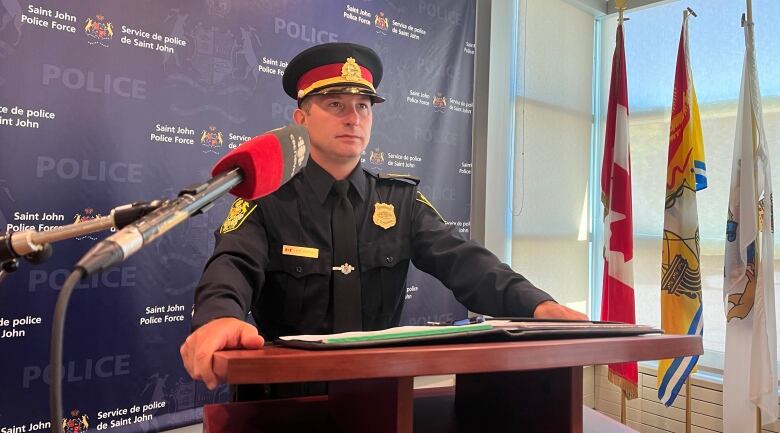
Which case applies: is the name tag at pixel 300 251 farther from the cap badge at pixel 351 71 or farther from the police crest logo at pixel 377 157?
the police crest logo at pixel 377 157

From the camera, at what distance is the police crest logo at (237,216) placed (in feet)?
4.46

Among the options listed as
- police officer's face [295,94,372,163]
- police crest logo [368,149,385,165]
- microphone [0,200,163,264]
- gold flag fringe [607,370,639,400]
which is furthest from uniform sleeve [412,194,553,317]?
gold flag fringe [607,370,639,400]

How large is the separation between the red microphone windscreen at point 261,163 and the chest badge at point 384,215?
2.63 feet

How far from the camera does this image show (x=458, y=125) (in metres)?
3.11

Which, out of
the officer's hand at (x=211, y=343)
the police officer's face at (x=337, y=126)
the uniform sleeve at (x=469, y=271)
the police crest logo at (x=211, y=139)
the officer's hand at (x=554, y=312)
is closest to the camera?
the officer's hand at (x=211, y=343)

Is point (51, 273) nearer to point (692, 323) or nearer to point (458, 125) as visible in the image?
point (458, 125)

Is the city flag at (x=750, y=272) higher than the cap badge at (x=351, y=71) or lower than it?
lower

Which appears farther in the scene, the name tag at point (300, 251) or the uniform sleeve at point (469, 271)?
the name tag at point (300, 251)

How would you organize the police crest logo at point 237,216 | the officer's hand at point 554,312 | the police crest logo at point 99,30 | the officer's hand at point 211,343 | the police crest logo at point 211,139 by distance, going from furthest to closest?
the police crest logo at point 211,139
the police crest logo at point 99,30
the police crest logo at point 237,216
the officer's hand at point 554,312
the officer's hand at point 211,343

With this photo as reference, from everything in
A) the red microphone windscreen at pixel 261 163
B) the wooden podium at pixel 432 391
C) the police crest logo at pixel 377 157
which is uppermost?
the police crest logo at pixel 377 157

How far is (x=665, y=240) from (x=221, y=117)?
2287 mm

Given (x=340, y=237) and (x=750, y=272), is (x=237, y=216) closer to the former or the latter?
(x=340, y=237)

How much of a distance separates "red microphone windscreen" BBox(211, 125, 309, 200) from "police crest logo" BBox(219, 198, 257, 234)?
0.60 meters

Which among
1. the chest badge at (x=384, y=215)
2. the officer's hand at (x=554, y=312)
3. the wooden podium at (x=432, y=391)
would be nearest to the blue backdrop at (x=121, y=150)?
the chest badge at (x=384, y=215)
